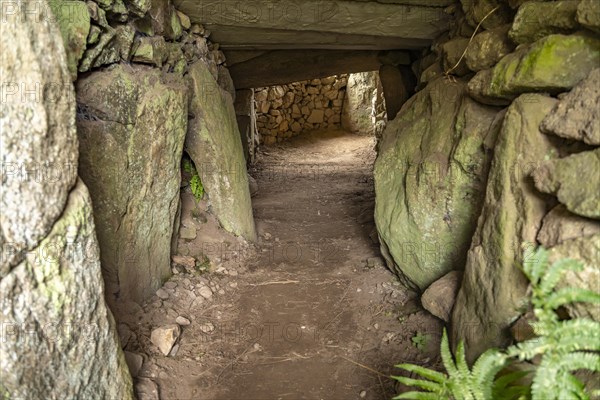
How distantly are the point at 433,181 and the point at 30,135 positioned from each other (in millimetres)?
2993

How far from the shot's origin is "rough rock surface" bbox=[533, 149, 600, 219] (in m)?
2.11

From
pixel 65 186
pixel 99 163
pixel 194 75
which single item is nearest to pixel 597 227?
pixel 65 186

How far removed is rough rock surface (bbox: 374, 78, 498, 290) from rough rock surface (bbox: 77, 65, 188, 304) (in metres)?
1.98

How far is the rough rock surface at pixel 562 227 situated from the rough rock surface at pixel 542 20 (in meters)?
1.10

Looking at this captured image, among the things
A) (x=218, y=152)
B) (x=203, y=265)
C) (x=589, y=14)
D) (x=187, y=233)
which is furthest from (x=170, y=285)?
(x=589, y=14)

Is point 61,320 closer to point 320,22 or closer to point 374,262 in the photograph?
point 374,262

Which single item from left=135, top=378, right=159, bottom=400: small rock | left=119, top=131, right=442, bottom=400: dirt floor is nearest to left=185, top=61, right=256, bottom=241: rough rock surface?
left=119, top=131, right=442, bottom=400: dirt floor

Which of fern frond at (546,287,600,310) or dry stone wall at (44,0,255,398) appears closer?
fern frond at (546,287,600,310)

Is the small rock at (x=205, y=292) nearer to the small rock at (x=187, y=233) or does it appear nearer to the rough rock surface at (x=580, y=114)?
the small rock at (x=187, y=233)

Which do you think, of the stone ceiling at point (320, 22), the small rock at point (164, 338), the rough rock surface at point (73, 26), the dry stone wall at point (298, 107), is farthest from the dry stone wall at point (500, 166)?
the dry stone wall at point (298, 107)

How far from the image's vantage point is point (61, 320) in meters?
2.04

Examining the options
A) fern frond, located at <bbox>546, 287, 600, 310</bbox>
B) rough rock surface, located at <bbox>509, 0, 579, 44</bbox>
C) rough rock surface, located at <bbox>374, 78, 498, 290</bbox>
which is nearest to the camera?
fern frond, located at <bbox>546, 287, 600, 310</bbox>

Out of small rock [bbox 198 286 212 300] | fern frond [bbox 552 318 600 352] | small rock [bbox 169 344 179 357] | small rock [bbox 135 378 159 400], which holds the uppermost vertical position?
fern frond [bbox 552 318 600 352]

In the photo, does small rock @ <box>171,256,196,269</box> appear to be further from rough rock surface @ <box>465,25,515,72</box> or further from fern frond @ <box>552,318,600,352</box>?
fern frond @ <box>552,318,600,352</box>
